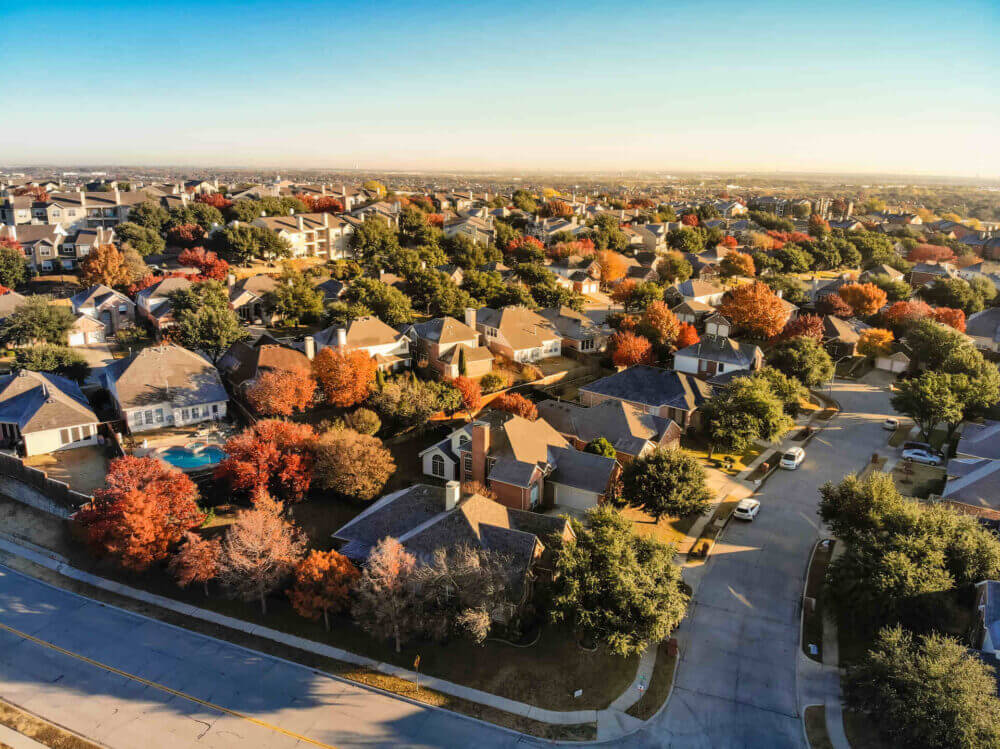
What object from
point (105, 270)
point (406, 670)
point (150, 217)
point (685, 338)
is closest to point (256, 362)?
point (406, 670)

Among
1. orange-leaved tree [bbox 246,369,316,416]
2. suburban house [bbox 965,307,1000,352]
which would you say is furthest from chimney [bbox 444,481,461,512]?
suburban house [bbox 965,307,1000,352]

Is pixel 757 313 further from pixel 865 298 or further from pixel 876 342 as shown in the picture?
pixel 865 298

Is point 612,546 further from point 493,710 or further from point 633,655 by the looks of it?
point 493,710

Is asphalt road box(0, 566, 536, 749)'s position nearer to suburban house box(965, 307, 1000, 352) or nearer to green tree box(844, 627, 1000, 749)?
green tree box(844, 627, 1000, 749)

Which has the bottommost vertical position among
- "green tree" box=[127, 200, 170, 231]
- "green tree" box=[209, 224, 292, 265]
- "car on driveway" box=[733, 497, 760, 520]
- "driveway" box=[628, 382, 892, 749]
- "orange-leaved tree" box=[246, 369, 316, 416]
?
"driveway" box=[628, 382, 892, 749]

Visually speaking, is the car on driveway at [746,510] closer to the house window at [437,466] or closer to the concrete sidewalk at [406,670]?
the concrete sidewalk at [406,670]

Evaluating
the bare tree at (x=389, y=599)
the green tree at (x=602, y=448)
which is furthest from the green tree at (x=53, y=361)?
the green tree at (x=602, y=448)
